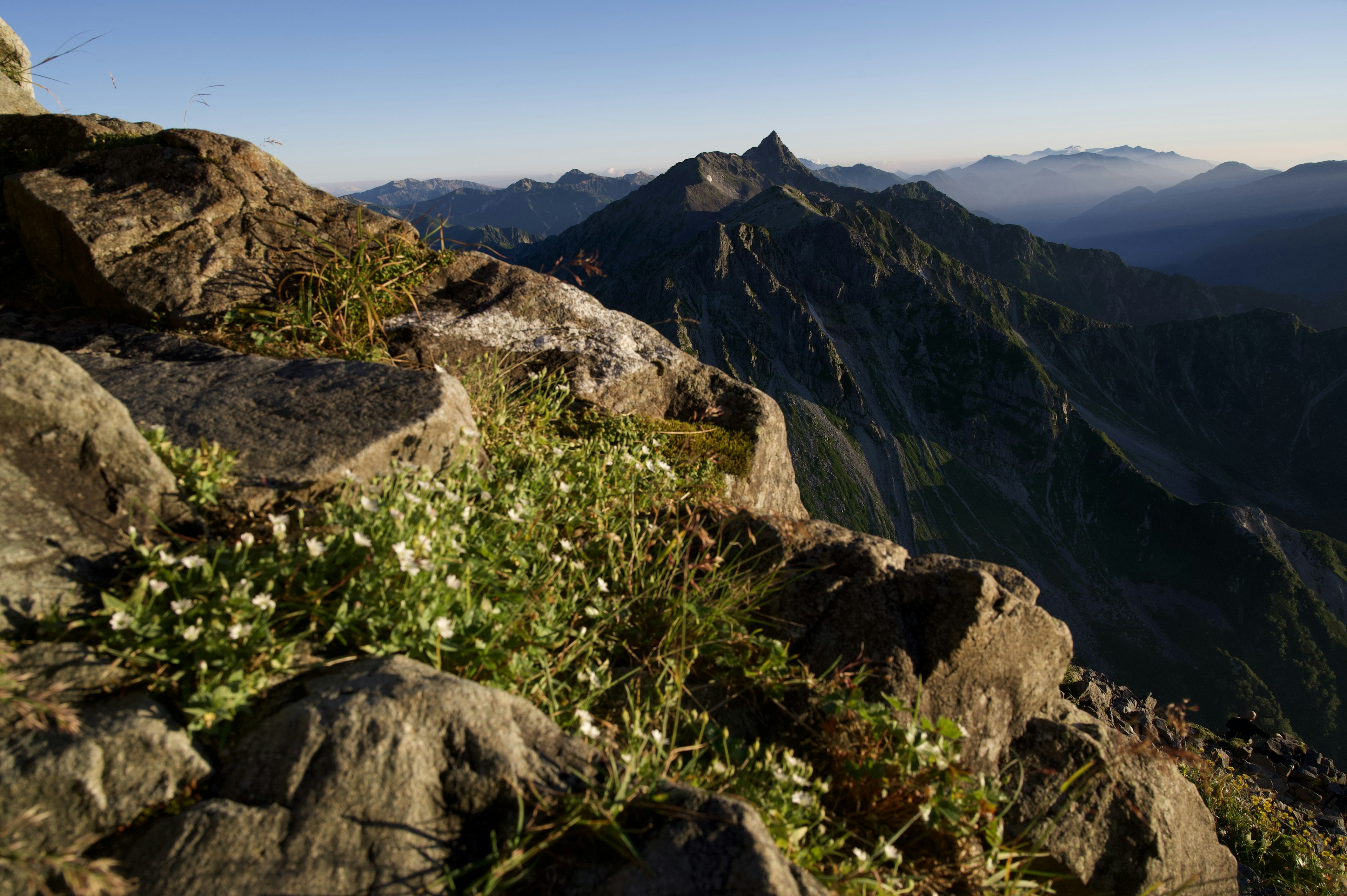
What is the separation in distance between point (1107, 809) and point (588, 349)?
666cm

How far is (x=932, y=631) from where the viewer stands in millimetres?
4801

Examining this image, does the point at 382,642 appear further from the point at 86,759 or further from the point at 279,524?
the point at 86,759

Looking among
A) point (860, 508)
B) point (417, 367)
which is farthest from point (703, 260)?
point (417, 367)

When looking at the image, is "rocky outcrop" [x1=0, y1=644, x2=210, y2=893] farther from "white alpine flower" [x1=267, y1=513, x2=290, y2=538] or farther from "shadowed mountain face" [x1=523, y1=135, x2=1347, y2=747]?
"shadowed mountain face" [x1=523, y1=135, x2=1347, y2=747]

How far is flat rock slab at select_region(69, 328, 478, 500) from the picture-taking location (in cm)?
387

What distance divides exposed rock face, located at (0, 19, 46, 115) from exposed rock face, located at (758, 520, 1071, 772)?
43.7 feet

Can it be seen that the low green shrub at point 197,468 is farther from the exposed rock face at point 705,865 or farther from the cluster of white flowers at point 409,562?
the exposed rock face at point 705,865

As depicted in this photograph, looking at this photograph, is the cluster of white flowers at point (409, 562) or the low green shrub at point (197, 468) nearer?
the cluster of white flowers at point (409, 562)

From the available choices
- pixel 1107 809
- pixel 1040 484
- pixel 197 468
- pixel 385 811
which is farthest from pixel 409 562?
pixel 1040 484

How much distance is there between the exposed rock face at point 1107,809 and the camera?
457 cm

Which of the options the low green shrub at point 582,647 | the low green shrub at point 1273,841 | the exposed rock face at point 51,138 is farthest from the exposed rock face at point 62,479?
the low green shrub at point 1273,841

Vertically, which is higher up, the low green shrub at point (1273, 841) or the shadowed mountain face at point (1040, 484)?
the low green shrub at point (1273, 841)

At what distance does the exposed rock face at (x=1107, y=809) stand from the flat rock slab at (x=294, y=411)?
16.0 ft

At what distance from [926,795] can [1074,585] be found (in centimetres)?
17073
